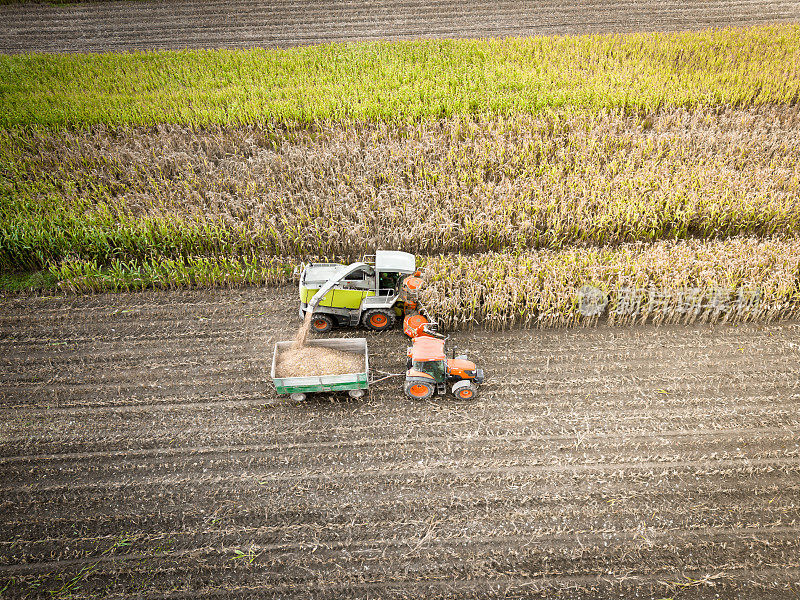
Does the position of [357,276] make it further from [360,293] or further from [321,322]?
[321,322]

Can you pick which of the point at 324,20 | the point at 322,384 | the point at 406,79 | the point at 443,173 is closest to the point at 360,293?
the point at 322,384

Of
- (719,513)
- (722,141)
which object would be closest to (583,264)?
(719,513)

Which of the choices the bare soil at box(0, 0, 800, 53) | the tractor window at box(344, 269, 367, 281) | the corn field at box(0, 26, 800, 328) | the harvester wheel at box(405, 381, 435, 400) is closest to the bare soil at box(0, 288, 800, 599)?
the harvester wheel at box(405, 381, 435, 400)

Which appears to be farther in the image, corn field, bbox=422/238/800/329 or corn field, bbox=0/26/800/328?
corn field, bbox=0/26/800/328

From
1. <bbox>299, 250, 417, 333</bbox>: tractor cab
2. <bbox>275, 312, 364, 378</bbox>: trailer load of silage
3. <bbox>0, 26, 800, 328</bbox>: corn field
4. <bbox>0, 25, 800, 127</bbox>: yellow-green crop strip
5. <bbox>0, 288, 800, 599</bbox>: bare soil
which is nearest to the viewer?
<bbox>0, 288, 800, 599</bbox>: bare soil

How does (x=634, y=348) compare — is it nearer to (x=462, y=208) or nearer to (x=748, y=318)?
(x=748, y=318)

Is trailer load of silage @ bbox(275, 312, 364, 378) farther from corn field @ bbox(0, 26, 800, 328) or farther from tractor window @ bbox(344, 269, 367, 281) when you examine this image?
corn field @ bbox(0, 26, 800, 328)
